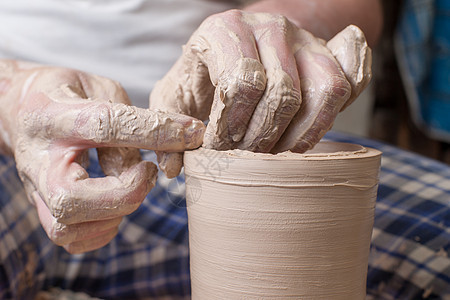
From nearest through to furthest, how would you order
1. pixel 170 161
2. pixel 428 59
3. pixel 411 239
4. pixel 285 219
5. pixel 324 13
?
pixel 285 219 → pixel 170 161 → pixel 411 239 → pixel 324 13 → pixel 428 59

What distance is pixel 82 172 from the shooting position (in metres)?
0.69

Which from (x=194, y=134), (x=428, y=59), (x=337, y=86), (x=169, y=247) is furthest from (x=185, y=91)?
(x=428, y=59)

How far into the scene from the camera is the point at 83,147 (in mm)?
721

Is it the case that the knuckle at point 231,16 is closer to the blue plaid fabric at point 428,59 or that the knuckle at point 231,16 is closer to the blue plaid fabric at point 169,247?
the blue plaid fabric at point 169,247

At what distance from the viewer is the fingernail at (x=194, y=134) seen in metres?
0.66

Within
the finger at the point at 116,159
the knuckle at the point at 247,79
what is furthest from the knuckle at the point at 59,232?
the knuckle at the point at 247,79

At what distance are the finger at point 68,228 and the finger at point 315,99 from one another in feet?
1.02

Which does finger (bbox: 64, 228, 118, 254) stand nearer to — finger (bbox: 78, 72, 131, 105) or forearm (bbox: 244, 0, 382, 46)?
finger (bbox: 78, 72, 131, 105)

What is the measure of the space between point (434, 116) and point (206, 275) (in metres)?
1.78

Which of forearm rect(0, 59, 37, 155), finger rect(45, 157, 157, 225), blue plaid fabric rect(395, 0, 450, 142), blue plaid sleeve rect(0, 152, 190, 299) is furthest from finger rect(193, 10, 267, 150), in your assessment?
blue plaid fabric rect(395, 0, 450, 142)

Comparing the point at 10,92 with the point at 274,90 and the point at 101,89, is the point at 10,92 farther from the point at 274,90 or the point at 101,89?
the point at 274,90

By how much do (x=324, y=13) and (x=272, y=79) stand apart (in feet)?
2.04

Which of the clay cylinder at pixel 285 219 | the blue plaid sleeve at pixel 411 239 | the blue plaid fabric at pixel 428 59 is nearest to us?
the clay cylinder at pixel 285 219

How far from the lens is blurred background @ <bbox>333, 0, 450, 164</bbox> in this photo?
200 cm
